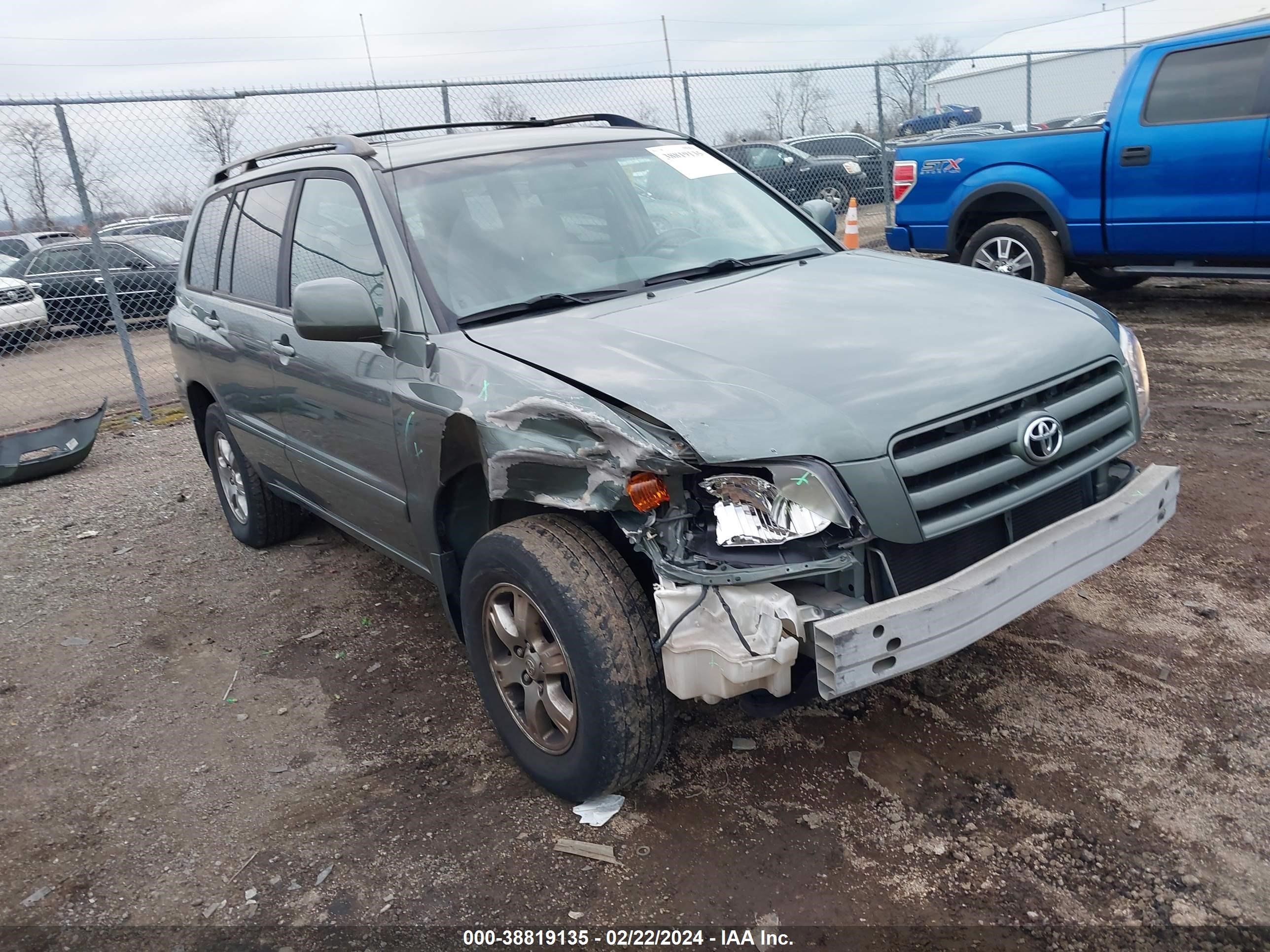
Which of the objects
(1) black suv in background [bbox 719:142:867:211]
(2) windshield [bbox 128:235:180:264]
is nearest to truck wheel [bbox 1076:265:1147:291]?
(1) black suv in background [bbox 719:142:867:211]

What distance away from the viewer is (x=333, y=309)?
3.04m

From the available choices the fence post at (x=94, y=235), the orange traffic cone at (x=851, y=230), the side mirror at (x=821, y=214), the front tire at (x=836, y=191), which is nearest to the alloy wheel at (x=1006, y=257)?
the orange traffic cone at (x=851, y=230)

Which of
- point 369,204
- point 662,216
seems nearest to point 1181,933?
point 662,216

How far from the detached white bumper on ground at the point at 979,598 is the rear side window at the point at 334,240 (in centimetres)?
189

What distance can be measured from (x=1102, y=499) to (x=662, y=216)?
186cm

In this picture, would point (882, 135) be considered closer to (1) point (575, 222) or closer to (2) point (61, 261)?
(2) point (61, 261)

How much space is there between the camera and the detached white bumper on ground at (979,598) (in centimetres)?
229

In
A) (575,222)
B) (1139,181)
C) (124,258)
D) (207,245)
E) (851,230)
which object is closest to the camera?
(575,222)

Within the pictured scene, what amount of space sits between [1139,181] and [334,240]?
243 inches

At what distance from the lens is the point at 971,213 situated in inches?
330

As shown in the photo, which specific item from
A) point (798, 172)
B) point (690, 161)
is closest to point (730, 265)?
point (690, 161)

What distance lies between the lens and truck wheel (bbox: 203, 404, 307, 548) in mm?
5094

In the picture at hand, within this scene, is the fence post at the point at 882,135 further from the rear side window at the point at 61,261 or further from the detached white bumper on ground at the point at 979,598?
the detached white bumper on ground at the point at 979,598

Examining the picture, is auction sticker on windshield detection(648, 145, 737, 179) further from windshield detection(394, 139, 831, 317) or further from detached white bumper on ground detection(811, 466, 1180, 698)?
detached white bumper on ground detection(811, 466, 1180, 698)
